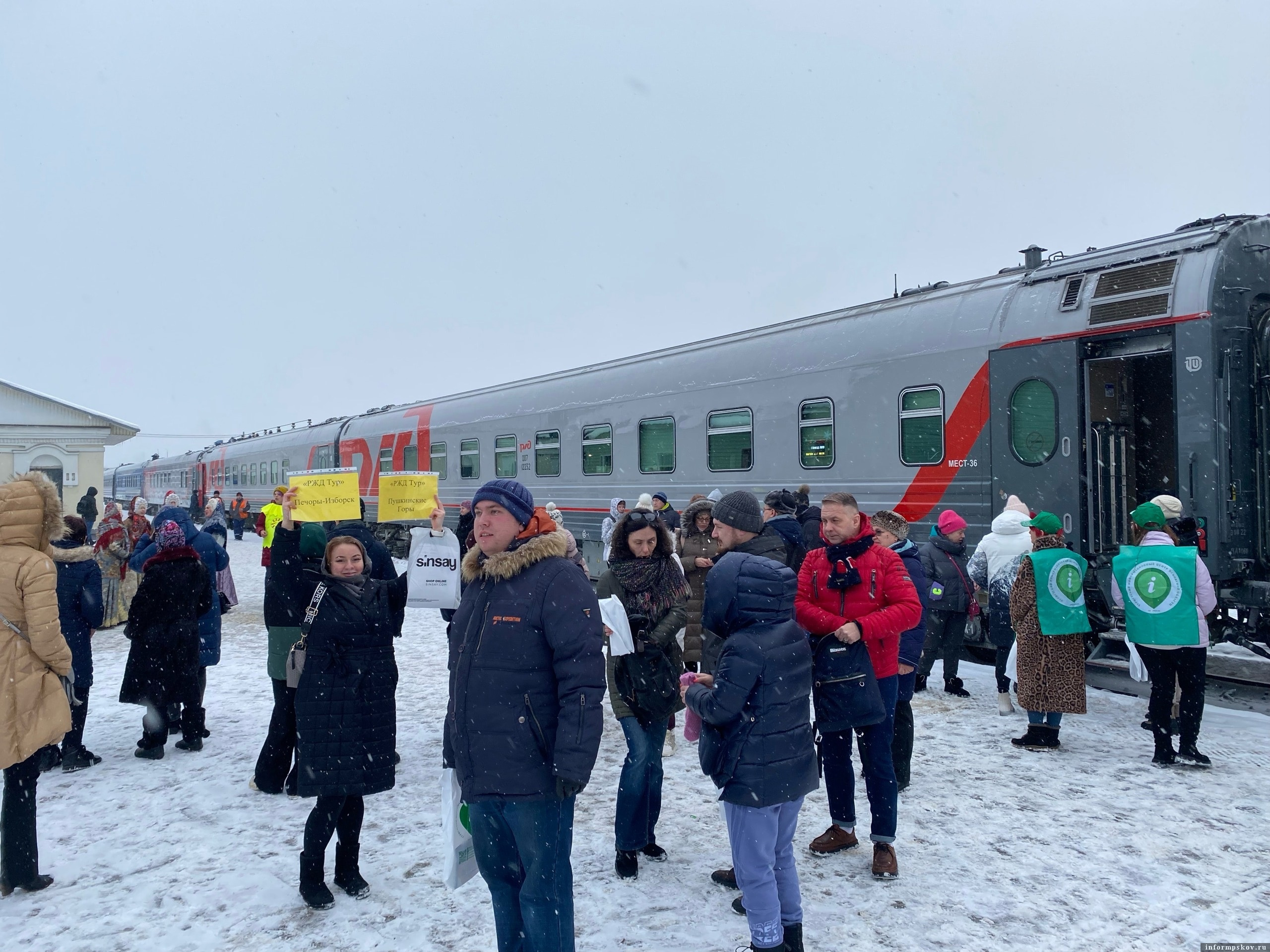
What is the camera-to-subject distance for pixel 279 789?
5492 mm

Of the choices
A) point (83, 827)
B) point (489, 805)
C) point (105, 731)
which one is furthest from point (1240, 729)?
point (105, 731)

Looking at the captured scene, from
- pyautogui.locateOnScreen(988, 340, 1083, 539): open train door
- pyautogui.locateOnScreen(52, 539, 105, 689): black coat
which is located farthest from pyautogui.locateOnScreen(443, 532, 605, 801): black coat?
pyautogui.locateOnScreen(988, 340, 1083, 539): open train door

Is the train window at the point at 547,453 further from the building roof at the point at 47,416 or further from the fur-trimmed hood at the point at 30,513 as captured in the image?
the building roof at the point at 47,416

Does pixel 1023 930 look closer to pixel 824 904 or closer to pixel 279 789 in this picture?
pixel 824 904

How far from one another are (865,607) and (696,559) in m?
1.81

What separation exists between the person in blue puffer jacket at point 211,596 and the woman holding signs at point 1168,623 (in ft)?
21.5

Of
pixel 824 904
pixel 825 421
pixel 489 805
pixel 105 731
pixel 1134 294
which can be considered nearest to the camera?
pixel 489 805

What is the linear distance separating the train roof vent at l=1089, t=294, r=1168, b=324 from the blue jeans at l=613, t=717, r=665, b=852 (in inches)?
235

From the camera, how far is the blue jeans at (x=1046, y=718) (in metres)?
6.22

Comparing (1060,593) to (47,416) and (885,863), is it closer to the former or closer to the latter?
(885,863)

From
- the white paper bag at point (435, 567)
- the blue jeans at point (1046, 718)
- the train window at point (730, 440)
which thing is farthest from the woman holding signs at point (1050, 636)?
the train window at point (730, 440)

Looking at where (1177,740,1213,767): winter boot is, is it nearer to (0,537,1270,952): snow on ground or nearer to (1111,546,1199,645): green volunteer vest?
(0,537,1270,952): snow on ground

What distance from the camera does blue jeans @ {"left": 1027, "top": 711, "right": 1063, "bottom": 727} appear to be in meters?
6.22

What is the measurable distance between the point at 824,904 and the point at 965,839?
3.69 ft
